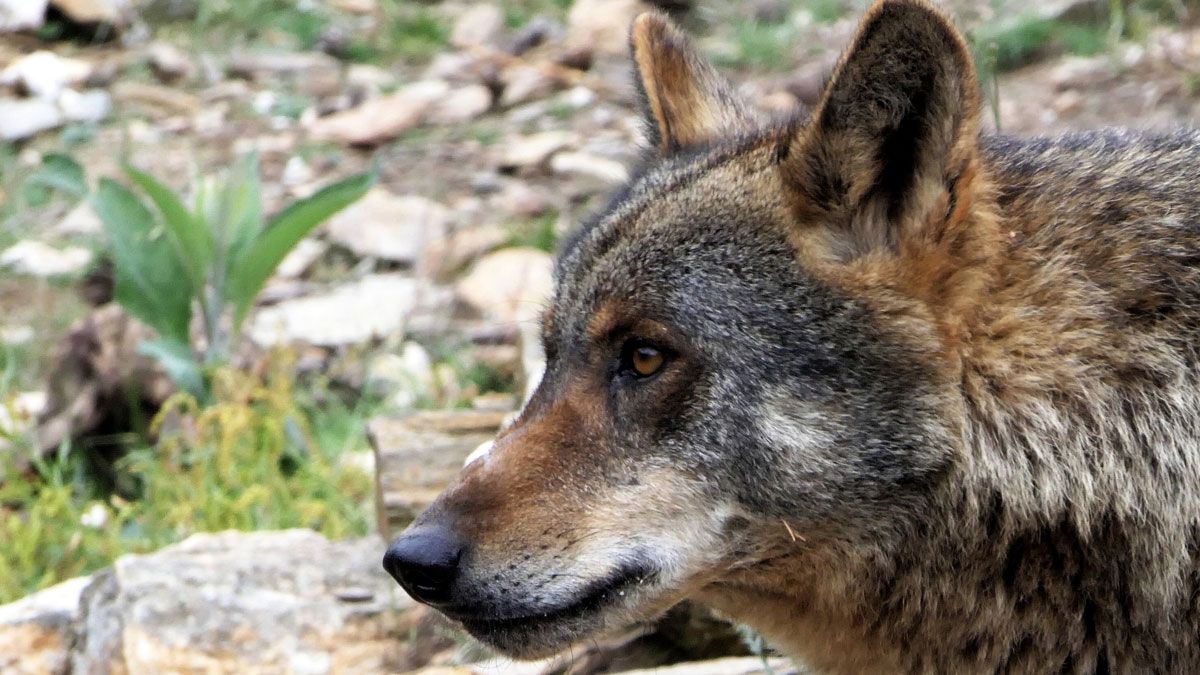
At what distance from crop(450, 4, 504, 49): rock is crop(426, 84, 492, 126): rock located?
1087 mm

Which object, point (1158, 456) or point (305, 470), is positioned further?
point (305, 470)

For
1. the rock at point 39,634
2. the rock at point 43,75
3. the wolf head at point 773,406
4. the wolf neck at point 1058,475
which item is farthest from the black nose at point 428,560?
the rock at point 43,75

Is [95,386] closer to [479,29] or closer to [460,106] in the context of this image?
[460,106]

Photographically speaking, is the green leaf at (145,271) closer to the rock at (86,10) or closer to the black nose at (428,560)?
the black nose at (428,560)

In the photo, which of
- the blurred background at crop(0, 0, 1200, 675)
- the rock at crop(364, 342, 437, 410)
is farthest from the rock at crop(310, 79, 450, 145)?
the rock at crop(364, 342, 437, 410)

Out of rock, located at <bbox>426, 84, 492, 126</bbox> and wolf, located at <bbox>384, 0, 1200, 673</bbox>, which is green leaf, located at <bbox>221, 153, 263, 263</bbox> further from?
rock, located at <bbox>426, 84, 492, 126</bbox>

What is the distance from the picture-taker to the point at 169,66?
36.4ft

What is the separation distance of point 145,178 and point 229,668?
8.19 feet

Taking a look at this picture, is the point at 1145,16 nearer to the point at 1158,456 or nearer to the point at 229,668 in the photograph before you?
the point at 1158,456

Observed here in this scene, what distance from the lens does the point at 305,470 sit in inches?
242

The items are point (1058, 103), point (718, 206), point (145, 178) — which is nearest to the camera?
point (718, 206)

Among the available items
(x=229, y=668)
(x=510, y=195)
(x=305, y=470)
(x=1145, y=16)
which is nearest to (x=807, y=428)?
(x=229, y=668)

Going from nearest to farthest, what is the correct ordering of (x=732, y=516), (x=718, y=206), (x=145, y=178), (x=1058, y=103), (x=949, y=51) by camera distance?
(x=949, y=51) → (x=732, y=516) → (x=718, y=206) → (x=145, y=178) → (x=1058, y=103)

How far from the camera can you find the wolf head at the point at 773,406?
333 centimetres
